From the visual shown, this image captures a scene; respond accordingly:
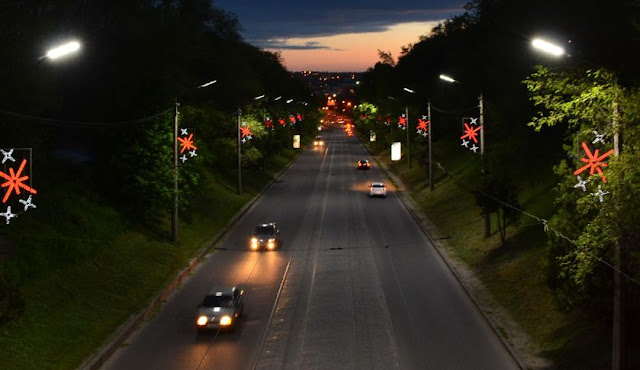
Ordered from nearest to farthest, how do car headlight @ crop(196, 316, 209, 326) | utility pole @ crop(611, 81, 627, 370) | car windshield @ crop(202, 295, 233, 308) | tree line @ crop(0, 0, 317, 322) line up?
utility pole @ crop(611, 81, 627, 370), car headlight @ crop(196, 316, 209, 326), car windshield @ crop(202, 295, 233, 308), tree line @ crop(0, 0, 317, 322)

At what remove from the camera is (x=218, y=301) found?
25.3 meters

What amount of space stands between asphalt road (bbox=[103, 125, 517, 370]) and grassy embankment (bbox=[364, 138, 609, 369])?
4.42 ft

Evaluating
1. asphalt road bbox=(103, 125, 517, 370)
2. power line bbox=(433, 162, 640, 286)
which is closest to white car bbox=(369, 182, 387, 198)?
power line bbox=(433, 162, 640, 286)

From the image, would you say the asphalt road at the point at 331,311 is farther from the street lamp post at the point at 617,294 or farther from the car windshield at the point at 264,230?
the street lamp post at the point at 617,294

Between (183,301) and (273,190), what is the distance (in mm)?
41130

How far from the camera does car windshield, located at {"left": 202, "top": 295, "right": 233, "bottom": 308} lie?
82.5ft

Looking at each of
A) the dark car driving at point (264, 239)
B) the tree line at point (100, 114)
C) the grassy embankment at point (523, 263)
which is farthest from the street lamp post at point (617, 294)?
the dark car driving at point (264, 239)

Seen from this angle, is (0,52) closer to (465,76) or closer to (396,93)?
(465,76)

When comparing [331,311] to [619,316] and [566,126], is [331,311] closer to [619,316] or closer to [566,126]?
[619,316]

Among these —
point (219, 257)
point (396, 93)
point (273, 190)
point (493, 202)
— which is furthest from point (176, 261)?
point (396, 93)

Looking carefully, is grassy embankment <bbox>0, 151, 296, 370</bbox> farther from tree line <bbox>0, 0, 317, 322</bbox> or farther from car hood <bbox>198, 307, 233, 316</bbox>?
car hood <bbox>198, 307, 233, 316</bbox>

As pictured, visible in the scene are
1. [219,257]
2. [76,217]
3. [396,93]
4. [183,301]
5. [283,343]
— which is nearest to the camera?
[283,343]

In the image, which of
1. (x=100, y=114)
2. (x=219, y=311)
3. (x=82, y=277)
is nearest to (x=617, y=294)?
(x=219, y=311)

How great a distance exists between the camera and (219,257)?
38.9 metres
